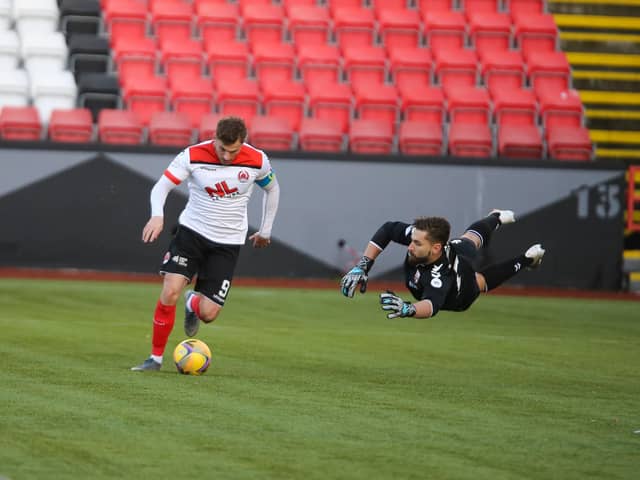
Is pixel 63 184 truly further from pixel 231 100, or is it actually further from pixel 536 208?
pixel 536 208

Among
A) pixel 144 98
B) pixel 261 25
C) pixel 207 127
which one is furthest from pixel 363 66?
pixel 144 98

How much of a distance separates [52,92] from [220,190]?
46.0ft

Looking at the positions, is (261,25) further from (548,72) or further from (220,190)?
(220,190)

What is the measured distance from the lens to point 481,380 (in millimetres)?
11695

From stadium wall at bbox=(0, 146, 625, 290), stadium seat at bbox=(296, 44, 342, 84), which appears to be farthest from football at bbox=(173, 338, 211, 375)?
stadium seat at bbox=(296, 44, 342, 84)

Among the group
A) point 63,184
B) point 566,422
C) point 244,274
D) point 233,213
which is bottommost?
point 244,274

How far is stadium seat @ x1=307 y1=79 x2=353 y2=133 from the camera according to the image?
25.3 metres

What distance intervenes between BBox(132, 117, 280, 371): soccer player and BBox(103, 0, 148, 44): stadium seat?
49.4ft

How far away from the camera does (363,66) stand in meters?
26.3

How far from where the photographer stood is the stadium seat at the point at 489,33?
27672 millimetres

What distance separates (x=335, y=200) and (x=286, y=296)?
324cm

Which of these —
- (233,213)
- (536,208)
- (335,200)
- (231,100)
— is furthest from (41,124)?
(233,213)

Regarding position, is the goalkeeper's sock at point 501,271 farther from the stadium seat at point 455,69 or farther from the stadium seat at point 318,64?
the stadium seat at point 455,69

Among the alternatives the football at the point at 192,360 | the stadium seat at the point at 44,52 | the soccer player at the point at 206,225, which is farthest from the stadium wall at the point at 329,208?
the football at the point at 192,360
